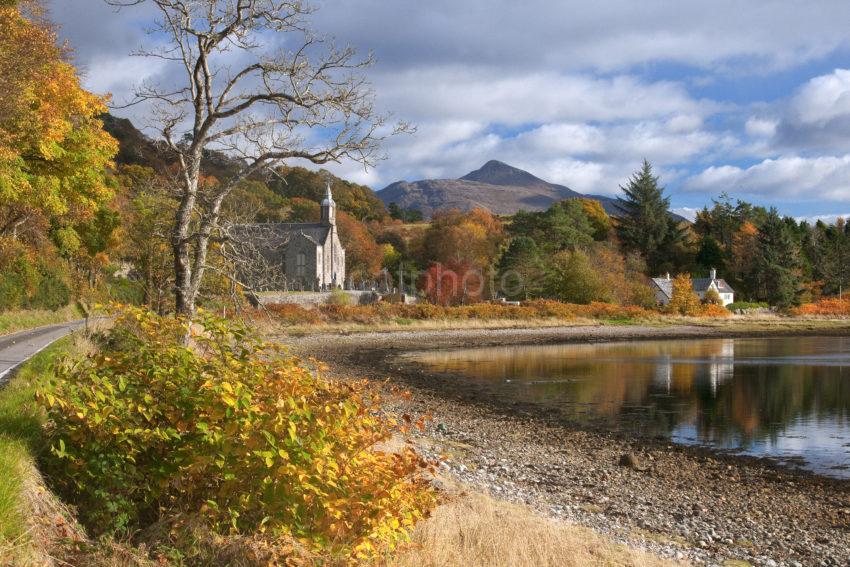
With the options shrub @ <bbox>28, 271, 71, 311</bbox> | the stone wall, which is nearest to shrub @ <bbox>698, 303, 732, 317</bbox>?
the stone wall

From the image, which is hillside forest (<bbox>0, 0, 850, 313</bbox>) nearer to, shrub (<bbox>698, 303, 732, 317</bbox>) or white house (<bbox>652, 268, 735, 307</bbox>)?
white house (<bbox>652, 268, 735, 307</bbox>)

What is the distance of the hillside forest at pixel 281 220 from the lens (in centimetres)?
2070

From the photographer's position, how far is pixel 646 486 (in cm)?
1360

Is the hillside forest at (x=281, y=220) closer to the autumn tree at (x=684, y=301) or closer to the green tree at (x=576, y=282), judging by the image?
the green tree at (x=576, y=282)

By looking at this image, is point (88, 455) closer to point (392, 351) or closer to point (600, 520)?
point (600, 520)

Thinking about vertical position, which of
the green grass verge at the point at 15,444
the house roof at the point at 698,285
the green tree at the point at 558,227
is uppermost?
the green tree at the point at 558,227

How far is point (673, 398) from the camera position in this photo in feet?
86.1

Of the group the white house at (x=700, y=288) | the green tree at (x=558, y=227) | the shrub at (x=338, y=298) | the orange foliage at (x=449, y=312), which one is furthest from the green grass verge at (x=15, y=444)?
the white house at (x=700, y=288)

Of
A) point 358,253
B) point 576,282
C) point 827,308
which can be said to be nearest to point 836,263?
point 827,308

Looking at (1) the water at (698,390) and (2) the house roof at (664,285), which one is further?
(2) the house roof at (664,285)

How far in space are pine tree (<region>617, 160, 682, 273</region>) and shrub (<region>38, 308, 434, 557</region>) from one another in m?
99.2

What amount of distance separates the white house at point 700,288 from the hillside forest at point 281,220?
7.77ft

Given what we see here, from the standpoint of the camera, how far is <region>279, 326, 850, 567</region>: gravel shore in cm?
1042

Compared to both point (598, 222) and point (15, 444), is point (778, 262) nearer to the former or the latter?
point (598, 222)
